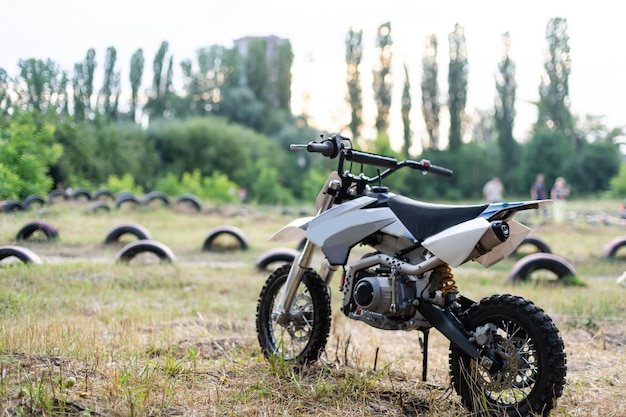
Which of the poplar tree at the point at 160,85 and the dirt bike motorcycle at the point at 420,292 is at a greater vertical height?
the poplar tree at the point at 160,85

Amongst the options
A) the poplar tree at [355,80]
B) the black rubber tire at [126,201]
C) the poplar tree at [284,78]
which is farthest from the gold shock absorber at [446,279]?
the poplar tree at [284,78]

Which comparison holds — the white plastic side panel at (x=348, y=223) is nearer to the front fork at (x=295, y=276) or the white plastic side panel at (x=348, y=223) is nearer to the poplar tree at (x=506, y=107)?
the front fork at (x=295, y=276)

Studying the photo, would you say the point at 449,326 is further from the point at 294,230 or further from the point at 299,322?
the point at 294,230

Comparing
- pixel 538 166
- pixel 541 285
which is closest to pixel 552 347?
pixel 541 285

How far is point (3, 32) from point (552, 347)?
560cm

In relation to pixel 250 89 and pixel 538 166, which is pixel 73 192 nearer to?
pixel 538 166

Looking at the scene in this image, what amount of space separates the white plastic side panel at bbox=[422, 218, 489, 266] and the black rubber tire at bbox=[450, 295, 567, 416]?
0.29 metres

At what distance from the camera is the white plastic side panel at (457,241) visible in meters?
3.20

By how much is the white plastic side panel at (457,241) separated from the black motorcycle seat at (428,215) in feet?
0.36

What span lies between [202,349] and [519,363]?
2.38 meters

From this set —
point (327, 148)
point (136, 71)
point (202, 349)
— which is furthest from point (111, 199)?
point (136, 71)

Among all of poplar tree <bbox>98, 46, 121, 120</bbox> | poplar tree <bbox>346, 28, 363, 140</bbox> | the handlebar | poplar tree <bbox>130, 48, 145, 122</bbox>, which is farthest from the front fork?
poplar tree <bbox>346, 28, 363, 140</bbox>

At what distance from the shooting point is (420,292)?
3.57 meters

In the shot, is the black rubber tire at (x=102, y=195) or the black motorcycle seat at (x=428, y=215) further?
the black rubber tire at (x=102, y=195)
